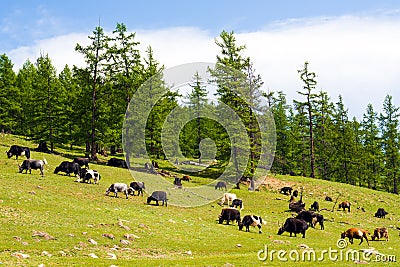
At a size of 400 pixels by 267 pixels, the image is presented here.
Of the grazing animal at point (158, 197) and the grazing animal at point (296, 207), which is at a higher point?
the grazing animal at point (158, 197)

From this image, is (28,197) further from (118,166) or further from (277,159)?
(277,159)

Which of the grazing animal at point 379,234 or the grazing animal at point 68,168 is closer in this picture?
the grazing animal at point 379,234

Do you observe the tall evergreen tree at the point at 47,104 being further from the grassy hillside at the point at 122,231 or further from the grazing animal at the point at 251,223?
the grazing animal at the point at 251,223

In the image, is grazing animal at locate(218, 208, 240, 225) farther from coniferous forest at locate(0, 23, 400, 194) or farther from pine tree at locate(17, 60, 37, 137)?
pine tree at locate(17, 60, 37, 137)

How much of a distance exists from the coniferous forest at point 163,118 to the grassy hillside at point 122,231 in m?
16.8

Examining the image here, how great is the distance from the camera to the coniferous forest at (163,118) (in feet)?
188

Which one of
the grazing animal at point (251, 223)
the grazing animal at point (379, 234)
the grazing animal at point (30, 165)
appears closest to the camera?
the grazing animal at point (251, 223)

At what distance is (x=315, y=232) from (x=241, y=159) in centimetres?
2269

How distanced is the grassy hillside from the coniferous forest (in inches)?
661

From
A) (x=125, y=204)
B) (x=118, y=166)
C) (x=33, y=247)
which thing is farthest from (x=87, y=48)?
(x=33, y=247)

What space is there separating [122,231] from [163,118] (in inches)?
1459

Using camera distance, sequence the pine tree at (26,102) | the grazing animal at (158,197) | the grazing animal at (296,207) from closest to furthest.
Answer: the grazing animal at (158,197) < the grazing animal at (296,207) < the pine tree at (26,102)

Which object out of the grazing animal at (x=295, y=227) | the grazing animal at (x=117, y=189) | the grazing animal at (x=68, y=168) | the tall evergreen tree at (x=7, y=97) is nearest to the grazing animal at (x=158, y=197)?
the grazing animal at (x=117, y=189)

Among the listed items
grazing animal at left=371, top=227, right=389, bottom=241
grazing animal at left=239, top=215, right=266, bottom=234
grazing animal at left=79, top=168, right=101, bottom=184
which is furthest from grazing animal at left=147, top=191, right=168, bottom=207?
grazing animal at left=371, top=227, right=389, bottom=241
